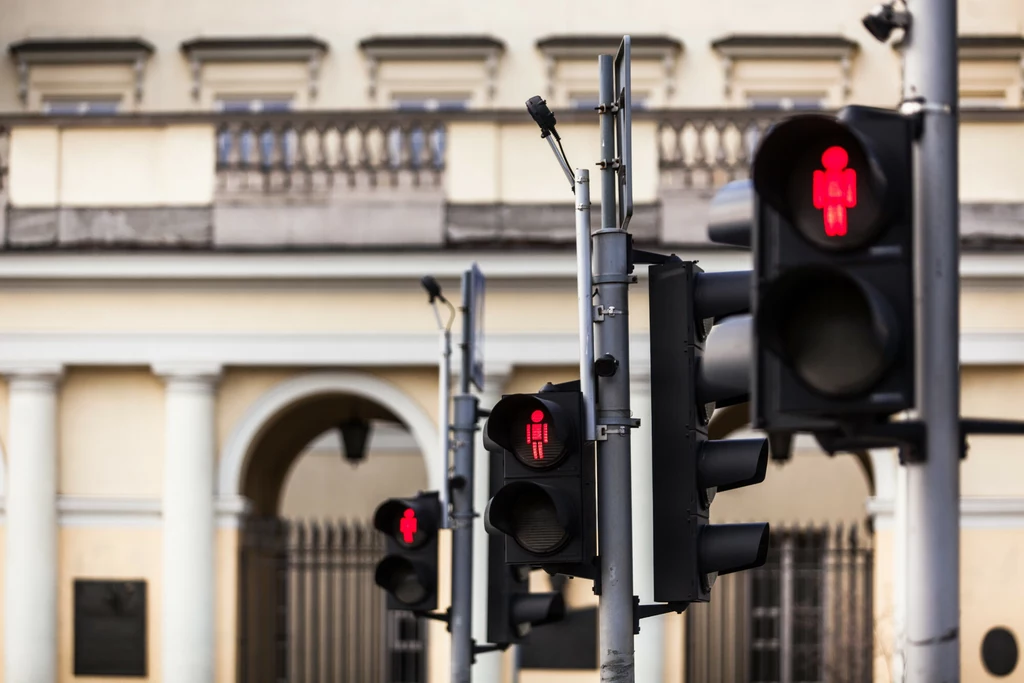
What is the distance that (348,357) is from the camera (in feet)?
67.0

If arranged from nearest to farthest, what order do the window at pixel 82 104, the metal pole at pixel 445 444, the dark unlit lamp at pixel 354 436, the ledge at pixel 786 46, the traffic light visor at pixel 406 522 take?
the traffic light visor at pixel 406 522 → the metal pole at pixel 445 444 → the dark unlit lamp at pixel 354 436 → the ledge at pixel 786 46 → the window at pixel 82 104

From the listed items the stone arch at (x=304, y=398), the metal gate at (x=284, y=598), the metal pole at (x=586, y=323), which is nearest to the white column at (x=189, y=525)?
the stone arch at (x=304, y=398)

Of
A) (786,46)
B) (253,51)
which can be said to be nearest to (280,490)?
(253,51)

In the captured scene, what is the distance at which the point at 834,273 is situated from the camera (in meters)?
4.25

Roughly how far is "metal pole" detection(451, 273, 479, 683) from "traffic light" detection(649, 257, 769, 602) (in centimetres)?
Result: 708

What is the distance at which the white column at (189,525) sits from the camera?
66.2 ft

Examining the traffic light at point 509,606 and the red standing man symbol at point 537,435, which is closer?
the red standing man symbol at point 537,435

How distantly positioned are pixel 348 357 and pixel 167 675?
13.8ft

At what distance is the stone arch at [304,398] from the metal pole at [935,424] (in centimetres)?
1618

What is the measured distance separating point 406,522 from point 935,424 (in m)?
8.99

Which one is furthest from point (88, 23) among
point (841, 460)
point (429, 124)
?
point (841, 460)

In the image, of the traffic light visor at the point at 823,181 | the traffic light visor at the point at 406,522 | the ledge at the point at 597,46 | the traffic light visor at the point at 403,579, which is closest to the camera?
the traffic light visor at the point at 823,181

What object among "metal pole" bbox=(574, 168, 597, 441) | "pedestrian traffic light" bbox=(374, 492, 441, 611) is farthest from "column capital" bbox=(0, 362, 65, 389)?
"metal pole" bbox=(574, 168, 597, 441)

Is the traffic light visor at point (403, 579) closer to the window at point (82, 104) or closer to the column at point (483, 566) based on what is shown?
the column at point (483, 566)
